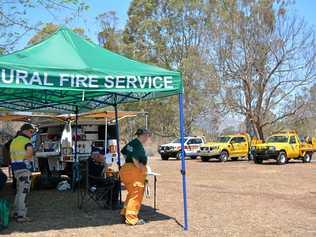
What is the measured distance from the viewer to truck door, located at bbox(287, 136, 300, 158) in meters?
28.5

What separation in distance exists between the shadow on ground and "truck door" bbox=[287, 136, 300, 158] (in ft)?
61.1

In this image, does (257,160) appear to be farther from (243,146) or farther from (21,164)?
(21,164)

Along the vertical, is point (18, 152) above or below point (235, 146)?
below

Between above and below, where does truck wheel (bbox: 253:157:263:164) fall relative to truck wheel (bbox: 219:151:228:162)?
below

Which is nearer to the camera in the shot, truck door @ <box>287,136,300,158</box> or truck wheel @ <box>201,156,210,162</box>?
truck door @ <box>287,136,300,158</box>

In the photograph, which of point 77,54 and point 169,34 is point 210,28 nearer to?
point 169,34

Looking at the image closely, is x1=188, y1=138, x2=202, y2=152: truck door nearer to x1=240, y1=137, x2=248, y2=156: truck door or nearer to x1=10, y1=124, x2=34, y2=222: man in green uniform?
x1=240, y1=137, x2=248, y2=156: truck door

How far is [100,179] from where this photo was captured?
35.5 ft

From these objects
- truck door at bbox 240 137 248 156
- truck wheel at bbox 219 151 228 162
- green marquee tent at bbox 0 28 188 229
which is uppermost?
green marquee tent at bbox 0 28 188 229

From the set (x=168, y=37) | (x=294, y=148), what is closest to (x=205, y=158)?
(x=294, y=148)

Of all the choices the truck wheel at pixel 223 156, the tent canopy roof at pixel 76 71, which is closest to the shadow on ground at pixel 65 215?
the tent canopy roof at pixel 76 71

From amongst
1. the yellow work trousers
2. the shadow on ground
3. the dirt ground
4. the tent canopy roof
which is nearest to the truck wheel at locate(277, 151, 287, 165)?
the dirt ground

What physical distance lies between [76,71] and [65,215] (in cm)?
318

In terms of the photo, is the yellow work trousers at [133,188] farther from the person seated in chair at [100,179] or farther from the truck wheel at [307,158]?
the truck wheel at [307,158]
